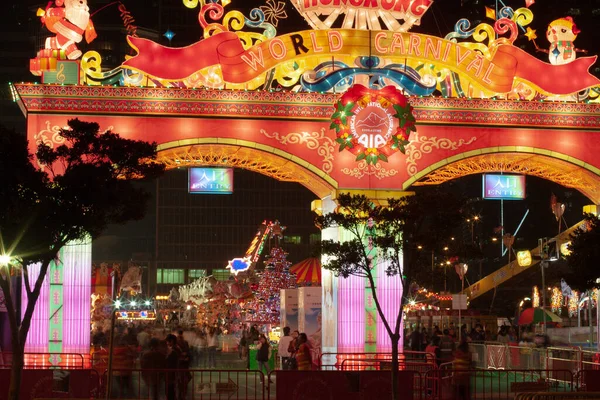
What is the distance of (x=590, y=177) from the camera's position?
28.2 m

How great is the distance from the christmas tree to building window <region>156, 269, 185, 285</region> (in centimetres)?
6087

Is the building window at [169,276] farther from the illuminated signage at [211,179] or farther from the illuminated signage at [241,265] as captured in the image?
the illuminated signage at [211,179]

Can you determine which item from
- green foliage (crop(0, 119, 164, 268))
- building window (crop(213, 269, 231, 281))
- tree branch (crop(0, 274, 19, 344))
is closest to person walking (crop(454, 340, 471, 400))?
green foliage (crop(0, 119, 164, 268))

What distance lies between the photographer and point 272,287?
4084 centimetres

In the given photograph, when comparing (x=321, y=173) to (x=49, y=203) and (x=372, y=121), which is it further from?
(x=49, y=203)

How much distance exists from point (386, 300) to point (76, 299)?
7747mm

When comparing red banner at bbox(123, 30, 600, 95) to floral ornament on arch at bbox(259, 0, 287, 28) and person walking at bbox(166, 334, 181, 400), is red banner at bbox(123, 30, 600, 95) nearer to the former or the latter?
floral ornament on arch at bbox(259, 0, 287, 28)

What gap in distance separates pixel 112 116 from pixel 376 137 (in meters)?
6.69

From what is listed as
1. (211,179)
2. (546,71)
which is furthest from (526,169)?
(211,179)

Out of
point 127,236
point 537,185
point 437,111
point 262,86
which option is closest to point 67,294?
point 262,86

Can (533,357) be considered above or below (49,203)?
below

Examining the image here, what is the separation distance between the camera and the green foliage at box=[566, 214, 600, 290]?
21109mm

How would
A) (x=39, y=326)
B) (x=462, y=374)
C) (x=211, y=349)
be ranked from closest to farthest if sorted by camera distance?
(x=462, y=374)
(x=39, y=326)
(x=211, y=349)

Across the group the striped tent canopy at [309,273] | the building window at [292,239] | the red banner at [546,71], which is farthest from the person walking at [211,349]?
the building window at [292,239]
